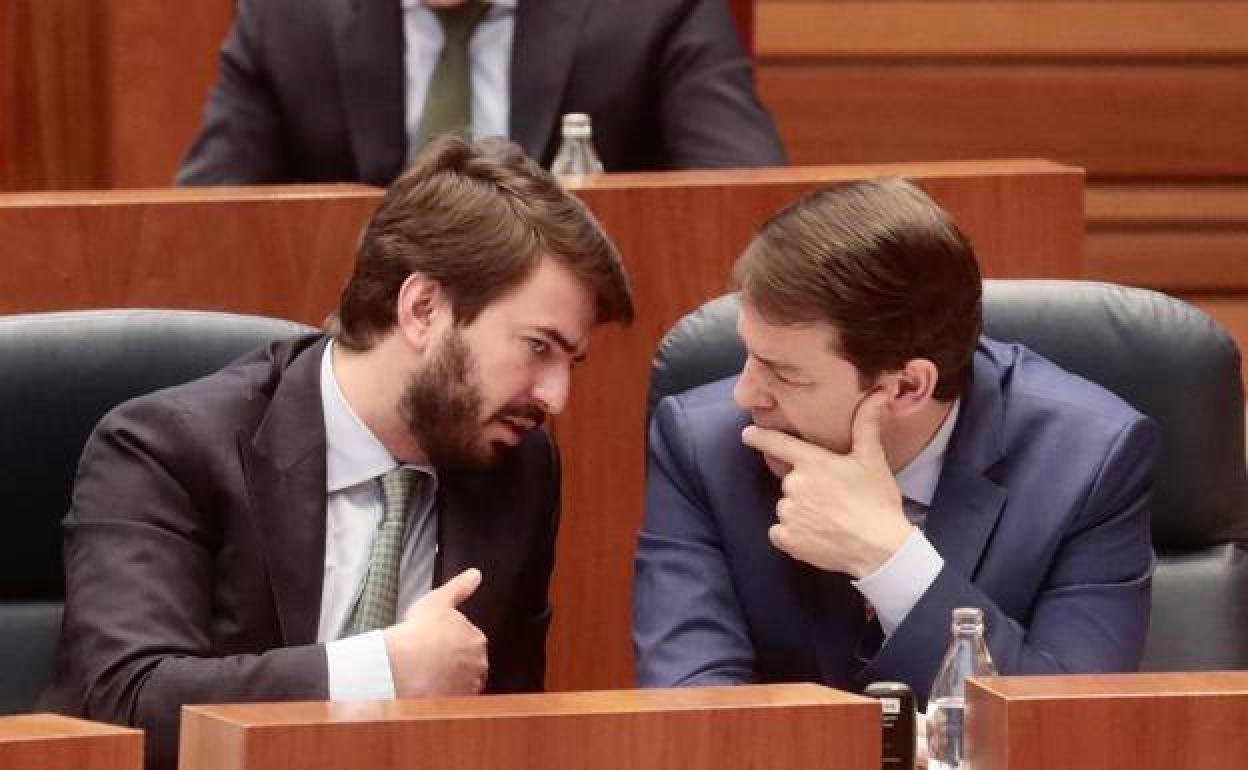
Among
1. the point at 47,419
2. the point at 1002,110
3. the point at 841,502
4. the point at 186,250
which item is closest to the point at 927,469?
the point at 841,502

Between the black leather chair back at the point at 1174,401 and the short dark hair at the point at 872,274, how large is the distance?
0.53 feet

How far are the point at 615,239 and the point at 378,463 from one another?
1.94ft

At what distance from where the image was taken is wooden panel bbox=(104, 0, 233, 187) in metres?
4.20

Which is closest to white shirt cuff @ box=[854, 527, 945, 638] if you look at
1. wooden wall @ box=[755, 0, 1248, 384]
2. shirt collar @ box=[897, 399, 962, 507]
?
shirt collar @ box=[897, 399, 962, 507]

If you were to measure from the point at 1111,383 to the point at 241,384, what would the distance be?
76cm

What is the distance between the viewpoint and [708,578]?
228cm

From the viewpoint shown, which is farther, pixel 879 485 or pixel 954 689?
pixel 879 485

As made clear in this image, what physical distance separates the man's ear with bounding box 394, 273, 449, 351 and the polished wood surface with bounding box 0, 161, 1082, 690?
458 mm

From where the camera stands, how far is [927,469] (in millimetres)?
2311

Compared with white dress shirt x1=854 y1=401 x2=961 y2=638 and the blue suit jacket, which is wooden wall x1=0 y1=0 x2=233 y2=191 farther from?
white dress shirt x1=854 y1=401 x2=961 y2=638

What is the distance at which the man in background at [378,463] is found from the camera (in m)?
2.18

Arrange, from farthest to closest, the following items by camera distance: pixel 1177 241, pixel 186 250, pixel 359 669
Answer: pixel 1177 241 < pixel 186 250 < pixel 359 669

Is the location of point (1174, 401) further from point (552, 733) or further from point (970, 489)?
point (552, 733)

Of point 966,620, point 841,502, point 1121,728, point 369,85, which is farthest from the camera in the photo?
point 369,85
